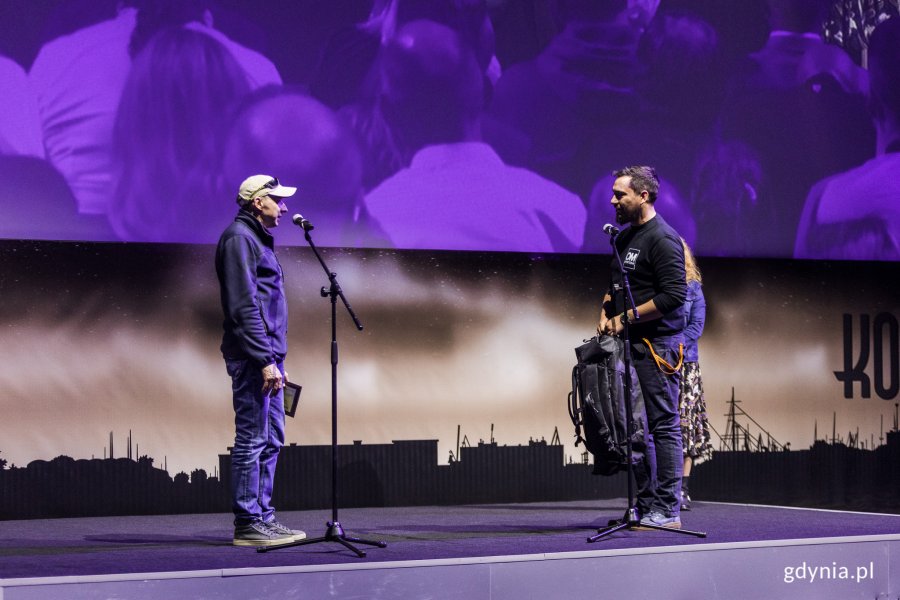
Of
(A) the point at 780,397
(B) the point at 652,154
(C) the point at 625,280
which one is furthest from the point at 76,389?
(A) the point at 780,397

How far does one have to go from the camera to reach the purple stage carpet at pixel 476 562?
3447mm

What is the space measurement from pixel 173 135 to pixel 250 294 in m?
2.00

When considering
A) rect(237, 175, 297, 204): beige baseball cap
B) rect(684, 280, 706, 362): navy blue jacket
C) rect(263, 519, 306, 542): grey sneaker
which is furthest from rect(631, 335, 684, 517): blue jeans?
rect(237, 175, 297, 204): beige baseball cap

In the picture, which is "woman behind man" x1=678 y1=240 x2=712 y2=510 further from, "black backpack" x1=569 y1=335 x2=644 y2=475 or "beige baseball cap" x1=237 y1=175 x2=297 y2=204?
"beige baseball cap" x1=237 y1=175 x2=297 y2=204

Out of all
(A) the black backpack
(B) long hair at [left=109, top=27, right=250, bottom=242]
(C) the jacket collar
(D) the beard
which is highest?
(B) long hair at [left=109, top=27, right=250, bottom=242]

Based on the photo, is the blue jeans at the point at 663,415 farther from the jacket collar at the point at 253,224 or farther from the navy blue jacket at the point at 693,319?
the jacket collar at the point at 253,224

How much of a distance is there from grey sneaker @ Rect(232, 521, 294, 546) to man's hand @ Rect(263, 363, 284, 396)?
515 millimetres

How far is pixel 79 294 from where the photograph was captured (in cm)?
583

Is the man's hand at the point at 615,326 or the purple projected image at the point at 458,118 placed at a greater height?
the purple projected image at the point at 458,118

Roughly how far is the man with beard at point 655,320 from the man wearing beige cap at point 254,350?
1.36 metres

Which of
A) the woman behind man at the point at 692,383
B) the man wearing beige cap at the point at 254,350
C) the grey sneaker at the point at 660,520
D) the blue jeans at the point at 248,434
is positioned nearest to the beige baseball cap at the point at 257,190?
the man wearing beige cap at the point at 254,350

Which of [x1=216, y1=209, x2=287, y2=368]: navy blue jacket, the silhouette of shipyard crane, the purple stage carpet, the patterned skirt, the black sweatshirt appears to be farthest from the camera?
the silhouette of shipyard crane

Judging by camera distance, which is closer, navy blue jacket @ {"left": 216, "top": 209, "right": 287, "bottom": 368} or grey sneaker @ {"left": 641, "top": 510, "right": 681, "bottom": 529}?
navy blue jacket @ {"left": 216, "top": 209, "right": 287, "bottom": 368}

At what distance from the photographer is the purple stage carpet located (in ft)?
11.3
